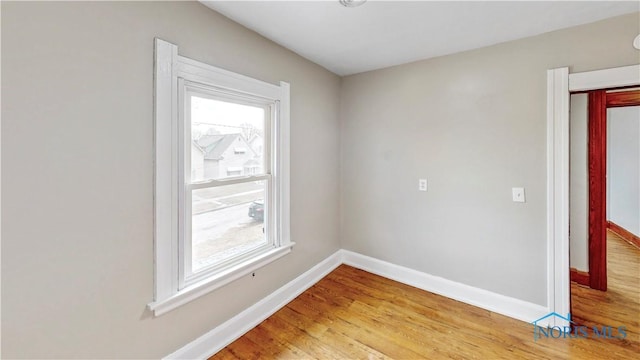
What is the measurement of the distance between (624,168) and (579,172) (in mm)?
1218

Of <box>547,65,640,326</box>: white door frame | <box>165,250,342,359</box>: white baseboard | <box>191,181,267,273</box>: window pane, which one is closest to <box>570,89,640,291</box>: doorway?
<box>547,65,640,326</box>: white door frame

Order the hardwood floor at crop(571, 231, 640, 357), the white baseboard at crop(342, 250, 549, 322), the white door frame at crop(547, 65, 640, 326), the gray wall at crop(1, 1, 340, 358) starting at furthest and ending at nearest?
the white baseboard at crop(342, 250, 549, 322) < the hardwood floor at crop(571, 231, 640, 357) < the white door frame at crop(547, 65, 640, 326) < the gray wall at crop(1, 1, 340, 358)

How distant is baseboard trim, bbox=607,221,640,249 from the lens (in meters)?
2.93

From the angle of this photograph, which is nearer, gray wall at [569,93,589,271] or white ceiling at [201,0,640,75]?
white ceiling at [201,0,640,75]

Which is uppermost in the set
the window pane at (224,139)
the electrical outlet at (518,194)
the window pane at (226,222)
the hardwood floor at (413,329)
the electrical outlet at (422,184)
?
the window pane at (224,139)

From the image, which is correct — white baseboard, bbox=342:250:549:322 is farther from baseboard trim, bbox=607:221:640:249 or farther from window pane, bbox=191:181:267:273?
baseboard trim, bbox=607:221:640:249


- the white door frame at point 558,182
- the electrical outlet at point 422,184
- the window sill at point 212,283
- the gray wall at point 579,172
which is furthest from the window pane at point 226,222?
the gray wall at point 579,172

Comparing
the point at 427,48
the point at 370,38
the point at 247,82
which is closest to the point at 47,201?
the point at 247,82

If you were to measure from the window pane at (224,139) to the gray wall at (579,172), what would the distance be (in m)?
2.81

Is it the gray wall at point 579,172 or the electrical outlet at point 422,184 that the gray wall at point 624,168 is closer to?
the gray wall at point 579,172

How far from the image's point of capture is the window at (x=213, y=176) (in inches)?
58.2

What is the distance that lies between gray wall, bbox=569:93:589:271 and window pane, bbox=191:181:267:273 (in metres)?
2.80

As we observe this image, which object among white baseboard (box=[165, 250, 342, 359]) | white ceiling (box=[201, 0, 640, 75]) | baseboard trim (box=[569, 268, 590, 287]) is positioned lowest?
white baseboard (box=[165, 250, 342, 359])

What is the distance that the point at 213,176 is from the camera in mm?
1827
